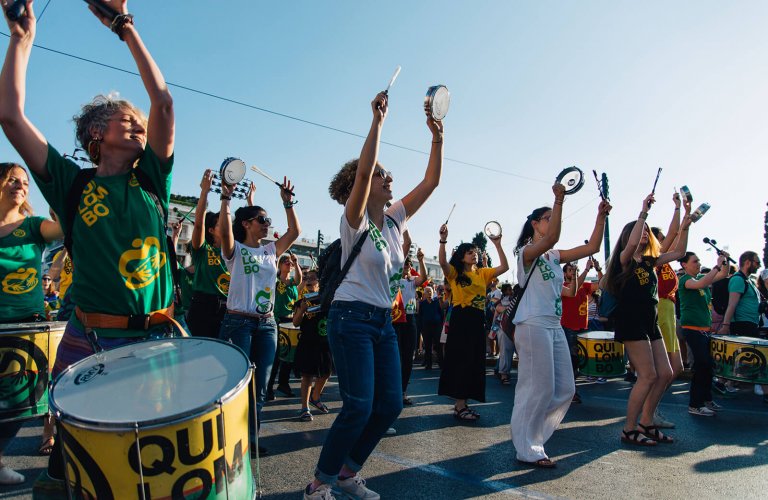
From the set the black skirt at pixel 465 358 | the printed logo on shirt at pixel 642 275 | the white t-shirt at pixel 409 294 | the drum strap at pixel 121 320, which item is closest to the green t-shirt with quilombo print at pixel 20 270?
the drum strap at pixel 121 320

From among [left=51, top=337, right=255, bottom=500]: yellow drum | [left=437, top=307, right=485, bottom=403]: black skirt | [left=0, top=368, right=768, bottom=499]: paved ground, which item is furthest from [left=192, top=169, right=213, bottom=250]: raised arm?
[left=437, top=307, right=485, bottom=403]: black skirt

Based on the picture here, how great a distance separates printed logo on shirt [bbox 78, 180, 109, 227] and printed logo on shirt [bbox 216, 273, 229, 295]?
140 inches

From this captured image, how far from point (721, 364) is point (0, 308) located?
7.63 metres

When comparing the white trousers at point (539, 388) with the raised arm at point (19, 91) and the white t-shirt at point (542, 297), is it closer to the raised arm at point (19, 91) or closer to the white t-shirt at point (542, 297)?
the white t-shirt at point (542, 297)

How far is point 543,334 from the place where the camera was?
4.65m

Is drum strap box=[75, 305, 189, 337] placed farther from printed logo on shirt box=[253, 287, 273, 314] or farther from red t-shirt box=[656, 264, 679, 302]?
red t-shirt box=[656, 264, 679, 302]

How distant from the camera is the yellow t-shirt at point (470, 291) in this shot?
275 inches

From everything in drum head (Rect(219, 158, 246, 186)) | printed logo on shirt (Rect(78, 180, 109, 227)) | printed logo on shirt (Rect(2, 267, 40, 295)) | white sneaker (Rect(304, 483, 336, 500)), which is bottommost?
white sneaker (Rect(304, 483, 336, 500))

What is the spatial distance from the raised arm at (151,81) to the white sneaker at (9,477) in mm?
2832

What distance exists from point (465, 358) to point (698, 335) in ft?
9.93

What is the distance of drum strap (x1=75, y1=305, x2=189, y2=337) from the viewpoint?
235 cm

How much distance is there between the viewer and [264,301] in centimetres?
478

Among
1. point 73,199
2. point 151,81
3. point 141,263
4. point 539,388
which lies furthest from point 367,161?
point 539,388

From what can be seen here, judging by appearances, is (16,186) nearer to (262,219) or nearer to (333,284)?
(262,219)
